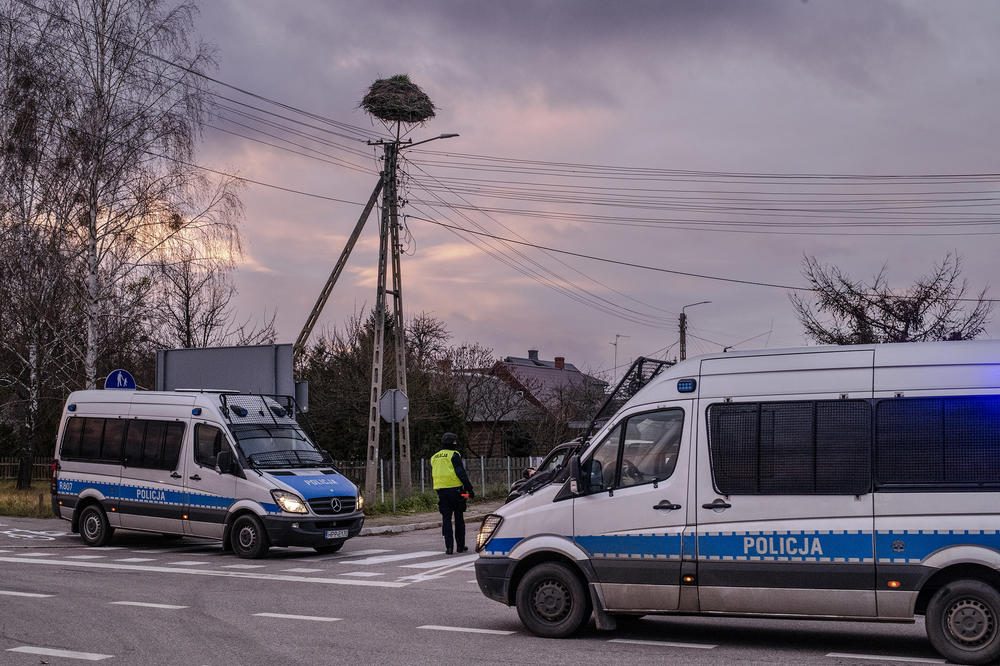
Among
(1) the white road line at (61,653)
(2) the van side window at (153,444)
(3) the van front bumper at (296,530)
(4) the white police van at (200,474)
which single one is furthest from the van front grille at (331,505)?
(1) the white road line at (61,653)

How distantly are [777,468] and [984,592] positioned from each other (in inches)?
68.4

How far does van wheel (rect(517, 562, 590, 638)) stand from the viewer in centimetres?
937

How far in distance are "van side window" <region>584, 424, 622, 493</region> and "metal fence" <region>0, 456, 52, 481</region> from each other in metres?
41.6

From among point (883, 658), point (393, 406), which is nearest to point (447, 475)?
point (393, 406)

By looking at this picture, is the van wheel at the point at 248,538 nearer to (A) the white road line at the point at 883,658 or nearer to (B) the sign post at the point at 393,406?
(B) the sign post at the point at 393,406

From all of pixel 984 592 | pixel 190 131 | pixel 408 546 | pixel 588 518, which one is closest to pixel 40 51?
pixel 190 131

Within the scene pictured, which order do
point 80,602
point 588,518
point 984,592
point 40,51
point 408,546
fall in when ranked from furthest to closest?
point 40,51 → point 408,546 → point 80,602 → point 588,518 → point 984,592

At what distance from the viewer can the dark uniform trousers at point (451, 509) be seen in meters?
17.3

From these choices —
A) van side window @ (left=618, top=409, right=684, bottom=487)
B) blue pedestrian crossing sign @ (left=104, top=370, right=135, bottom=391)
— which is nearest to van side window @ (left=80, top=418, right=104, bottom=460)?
blue pedestrian crossing sign @ (left=104, top=370, right=135, bottom=391)

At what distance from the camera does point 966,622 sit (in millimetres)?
7941

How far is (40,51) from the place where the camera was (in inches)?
1112

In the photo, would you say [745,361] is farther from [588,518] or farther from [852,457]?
[588,518]

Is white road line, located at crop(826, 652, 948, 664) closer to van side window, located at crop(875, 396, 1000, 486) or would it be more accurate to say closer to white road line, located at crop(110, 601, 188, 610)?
van side window, located at crop(875, 396, 1000, 486)

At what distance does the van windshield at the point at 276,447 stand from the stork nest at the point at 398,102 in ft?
37.8
